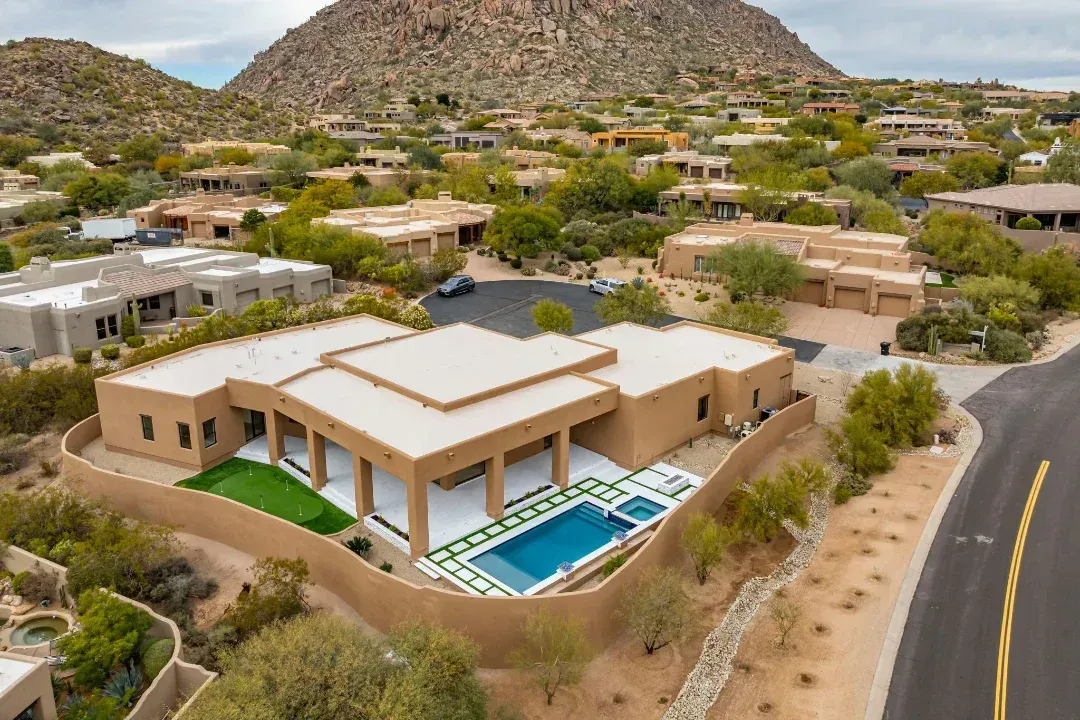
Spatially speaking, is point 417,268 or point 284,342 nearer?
point 284,342

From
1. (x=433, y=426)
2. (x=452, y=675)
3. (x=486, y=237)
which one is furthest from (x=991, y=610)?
(x=486, y=237)

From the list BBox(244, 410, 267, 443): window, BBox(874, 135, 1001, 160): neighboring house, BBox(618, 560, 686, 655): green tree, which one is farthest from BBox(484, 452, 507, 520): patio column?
BBox(874, 135, 1001, 160): neighboring house

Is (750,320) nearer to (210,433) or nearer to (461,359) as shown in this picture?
(461,359)

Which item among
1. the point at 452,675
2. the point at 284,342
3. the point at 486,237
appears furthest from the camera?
the point at 486,237

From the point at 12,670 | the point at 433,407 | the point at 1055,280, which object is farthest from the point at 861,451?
the point at 1055,280

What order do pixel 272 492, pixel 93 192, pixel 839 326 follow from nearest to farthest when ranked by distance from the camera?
pixel 272 492 → pixel 839 326 → pixel 93 192

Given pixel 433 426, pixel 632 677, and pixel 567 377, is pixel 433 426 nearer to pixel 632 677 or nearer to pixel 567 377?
pixel 567 377

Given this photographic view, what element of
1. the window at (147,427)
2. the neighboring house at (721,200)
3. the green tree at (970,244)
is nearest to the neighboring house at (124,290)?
the window at (147,427)
